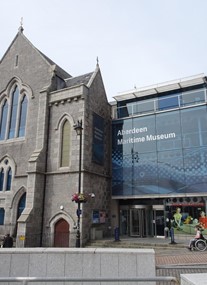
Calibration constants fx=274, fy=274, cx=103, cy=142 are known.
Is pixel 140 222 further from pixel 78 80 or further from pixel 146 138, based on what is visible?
pixel 78 80

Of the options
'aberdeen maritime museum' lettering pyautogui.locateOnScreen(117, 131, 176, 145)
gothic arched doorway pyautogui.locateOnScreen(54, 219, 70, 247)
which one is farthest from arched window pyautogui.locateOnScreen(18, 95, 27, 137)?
gothic arched doorway pyautogui.locateOnScreen(54, 219, 70, 247)

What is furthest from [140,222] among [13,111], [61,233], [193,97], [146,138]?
[13,111]

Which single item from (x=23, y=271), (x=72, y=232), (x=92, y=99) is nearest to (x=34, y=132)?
(x=92, y=99)

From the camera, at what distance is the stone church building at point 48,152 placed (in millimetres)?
20641

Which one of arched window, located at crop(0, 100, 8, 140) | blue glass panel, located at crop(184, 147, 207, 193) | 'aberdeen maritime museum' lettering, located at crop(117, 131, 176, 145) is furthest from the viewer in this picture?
arched window, located at crop(0, 100, 8, 140)

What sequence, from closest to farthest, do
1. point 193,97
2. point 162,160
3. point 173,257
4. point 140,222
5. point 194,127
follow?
point 173,257
point 194,127
point 162,160
point 140,222
point 193,97

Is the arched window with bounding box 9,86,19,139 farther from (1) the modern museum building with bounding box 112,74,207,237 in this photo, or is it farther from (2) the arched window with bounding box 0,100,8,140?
(1) the modern museum building with bounding box 112,74,207,237

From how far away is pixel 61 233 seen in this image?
808 inches

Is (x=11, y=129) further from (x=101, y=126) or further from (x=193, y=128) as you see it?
(x=193, y=128)

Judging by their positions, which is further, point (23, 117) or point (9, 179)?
point (23, 117)

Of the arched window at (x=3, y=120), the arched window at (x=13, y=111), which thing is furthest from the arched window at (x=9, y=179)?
the arched window at (x=3, y=120)

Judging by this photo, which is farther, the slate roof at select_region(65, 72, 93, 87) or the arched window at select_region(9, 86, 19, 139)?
the slate roof at select_region(65, 72, 93, 87)

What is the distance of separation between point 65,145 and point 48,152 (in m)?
1.61

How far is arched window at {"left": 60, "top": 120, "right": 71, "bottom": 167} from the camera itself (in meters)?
22.1
